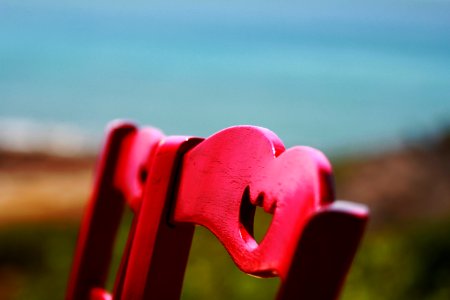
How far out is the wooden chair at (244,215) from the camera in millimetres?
786

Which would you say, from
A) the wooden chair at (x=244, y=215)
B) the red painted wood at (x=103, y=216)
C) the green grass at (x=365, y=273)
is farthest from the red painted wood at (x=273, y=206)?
the green grass at (x=365, y=273)

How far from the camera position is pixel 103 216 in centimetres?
152

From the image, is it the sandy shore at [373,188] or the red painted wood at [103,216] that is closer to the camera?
the red painted wood at [103,216]

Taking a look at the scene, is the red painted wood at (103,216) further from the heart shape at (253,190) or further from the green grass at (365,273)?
the green grass at (365,273)

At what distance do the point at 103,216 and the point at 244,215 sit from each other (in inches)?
21.4

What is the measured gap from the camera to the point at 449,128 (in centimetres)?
514

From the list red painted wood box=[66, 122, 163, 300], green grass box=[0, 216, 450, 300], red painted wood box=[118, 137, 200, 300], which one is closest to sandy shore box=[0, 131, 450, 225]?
green grass box=[0, 216, 450, 300]

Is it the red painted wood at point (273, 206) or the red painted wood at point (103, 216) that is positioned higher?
the red painted wood at point (273, 206)

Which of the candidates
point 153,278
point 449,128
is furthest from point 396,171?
point 153,278

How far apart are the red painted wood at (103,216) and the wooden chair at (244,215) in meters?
0.04

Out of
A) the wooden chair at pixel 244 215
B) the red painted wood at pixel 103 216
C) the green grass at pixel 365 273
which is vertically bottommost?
the green grass at pixel 365 273

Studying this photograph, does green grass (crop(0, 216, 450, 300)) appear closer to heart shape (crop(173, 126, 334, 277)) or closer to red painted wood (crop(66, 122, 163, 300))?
red painted wood (crop(66, 122, 163, 300))

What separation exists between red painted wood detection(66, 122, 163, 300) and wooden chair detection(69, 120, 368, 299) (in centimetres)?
4

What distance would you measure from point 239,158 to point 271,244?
145mm
